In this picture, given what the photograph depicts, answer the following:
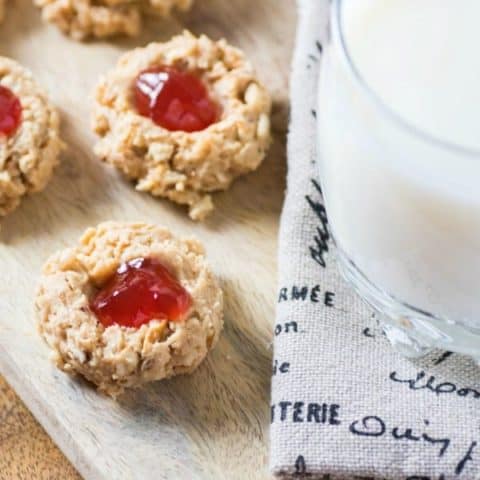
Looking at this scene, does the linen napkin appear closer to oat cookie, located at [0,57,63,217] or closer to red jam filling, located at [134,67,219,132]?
red jam filling, located at [134,67,219,132]

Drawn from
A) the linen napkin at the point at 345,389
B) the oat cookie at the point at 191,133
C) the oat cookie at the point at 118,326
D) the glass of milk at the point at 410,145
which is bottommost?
the linen napkin at the point at 345,389

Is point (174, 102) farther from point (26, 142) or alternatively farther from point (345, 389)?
point (345, 389)

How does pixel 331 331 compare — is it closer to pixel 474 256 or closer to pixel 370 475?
pixel 370 475

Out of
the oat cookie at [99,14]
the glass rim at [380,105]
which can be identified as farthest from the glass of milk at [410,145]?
the oat cookie at [99,14]

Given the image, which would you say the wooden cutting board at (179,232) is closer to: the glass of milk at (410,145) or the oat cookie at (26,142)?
the oat cookie at (26,142)

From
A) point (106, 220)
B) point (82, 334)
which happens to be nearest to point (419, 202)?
point (82, 334)

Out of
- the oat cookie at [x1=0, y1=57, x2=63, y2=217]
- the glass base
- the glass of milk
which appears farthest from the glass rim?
the oat cookie at [x1=0, y1=57, x2=63, y2=217]

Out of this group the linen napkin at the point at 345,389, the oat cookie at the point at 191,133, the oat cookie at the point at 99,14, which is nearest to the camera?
the linen napkin at the point at 345,389
